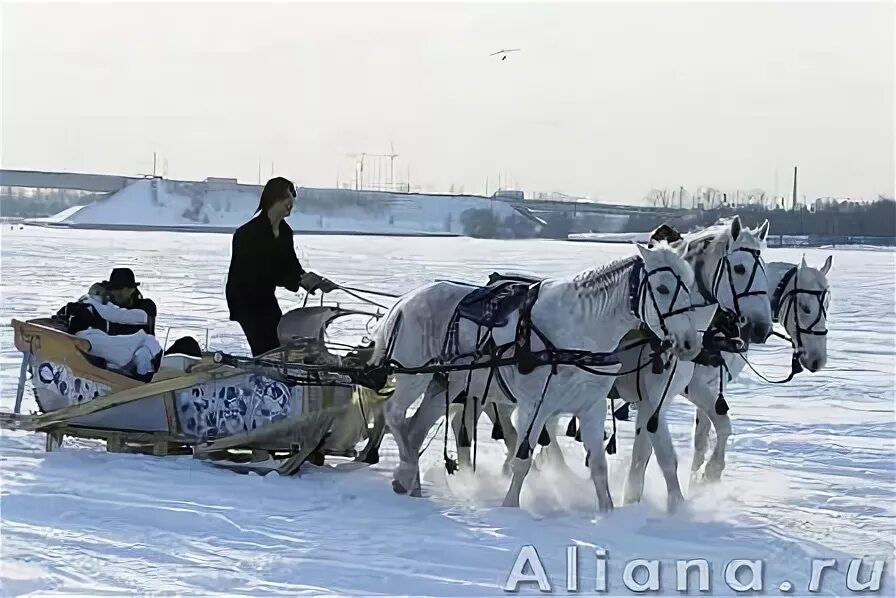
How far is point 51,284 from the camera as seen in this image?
2422 cm

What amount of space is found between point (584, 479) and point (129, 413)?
3198 mm

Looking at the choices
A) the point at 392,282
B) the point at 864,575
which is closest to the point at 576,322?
the point at 864,575

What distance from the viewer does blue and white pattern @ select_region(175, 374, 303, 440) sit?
8.16 m

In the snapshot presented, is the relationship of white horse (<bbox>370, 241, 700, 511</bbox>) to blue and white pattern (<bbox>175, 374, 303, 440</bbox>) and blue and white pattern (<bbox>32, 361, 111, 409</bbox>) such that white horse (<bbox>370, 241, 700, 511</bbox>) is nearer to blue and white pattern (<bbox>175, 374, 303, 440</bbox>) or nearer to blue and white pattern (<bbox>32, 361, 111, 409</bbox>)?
blue and white pattern (<bbox>175, 374, 303, 440</bbox>)

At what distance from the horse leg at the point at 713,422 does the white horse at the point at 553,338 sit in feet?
3.95

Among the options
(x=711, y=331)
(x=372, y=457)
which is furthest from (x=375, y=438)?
(x=711, y=331)

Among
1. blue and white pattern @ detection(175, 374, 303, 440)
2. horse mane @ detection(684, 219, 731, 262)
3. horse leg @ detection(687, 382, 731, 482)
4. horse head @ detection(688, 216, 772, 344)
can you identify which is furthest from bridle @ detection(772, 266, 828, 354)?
blue and white pattern @ detection(175, 374, 303, 440)

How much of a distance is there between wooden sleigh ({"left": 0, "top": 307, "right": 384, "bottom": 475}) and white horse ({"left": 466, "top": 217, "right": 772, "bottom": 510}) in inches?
63.1

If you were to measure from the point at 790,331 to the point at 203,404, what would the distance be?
4008mm

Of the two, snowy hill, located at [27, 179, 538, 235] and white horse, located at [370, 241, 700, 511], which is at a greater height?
snowy hill, located at [27, 179, 538, 235]

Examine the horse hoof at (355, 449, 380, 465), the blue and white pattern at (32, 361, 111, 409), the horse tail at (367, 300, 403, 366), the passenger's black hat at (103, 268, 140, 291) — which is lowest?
the horse hoof at (355, 449, 380, 465)

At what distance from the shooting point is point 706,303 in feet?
22.7

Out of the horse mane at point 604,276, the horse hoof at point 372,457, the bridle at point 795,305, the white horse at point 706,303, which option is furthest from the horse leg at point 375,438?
the bridle at point 795,305

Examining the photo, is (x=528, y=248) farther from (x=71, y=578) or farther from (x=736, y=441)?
(x=71, y=578)
